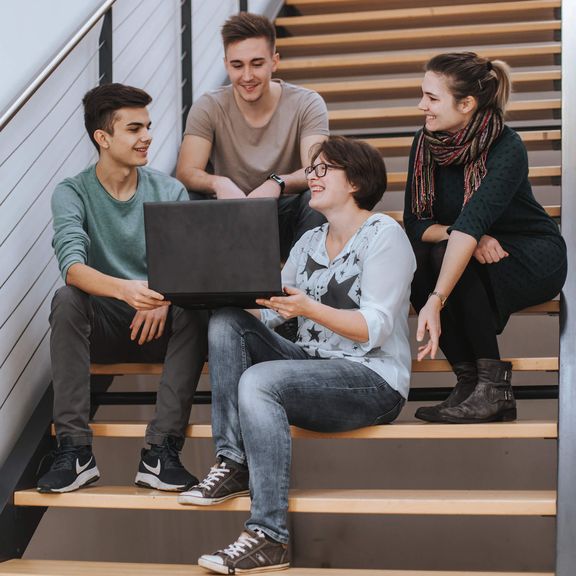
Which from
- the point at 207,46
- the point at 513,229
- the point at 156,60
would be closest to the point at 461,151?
the point at 513,229

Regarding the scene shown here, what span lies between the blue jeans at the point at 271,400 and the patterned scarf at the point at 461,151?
22.4 inches

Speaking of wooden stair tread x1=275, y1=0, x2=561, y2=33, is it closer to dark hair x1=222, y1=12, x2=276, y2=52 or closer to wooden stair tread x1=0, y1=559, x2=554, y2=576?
dark hair x1=222, y1=12, x2=276, y2=52

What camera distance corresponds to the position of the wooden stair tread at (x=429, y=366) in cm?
241

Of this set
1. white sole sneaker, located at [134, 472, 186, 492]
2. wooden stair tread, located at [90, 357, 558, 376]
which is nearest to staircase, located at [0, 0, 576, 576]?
wooden stair tread, located at [90, 357, 558, 376]

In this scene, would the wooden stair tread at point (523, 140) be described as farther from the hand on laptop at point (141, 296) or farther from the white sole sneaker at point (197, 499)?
the white sole sneaker at point (197, 499)

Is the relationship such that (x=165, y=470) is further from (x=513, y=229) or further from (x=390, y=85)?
(x=390, y=85)

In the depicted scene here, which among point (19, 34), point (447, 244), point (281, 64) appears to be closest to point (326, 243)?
point (447, 244)

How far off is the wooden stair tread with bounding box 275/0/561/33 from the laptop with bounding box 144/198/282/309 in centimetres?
259

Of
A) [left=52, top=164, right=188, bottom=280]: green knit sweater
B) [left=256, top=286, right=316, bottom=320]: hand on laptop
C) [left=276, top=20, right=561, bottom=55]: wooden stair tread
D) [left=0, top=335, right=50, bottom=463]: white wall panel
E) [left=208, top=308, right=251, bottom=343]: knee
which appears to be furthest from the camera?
[left=276, top=20, right=561, bottom=55]: wooden stair tread

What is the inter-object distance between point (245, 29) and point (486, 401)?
54.1 inches

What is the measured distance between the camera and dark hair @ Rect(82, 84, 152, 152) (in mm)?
2570

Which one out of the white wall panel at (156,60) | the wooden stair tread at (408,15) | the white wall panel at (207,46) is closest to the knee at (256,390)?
the white wall panel at (156,60)

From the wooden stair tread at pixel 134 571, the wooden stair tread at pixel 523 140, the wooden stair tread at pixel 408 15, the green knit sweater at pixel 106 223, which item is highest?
the wooden stair tread at pixel 408 15

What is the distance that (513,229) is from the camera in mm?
2420
